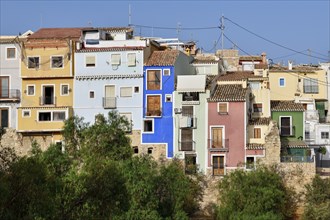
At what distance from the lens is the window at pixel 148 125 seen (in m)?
66.1

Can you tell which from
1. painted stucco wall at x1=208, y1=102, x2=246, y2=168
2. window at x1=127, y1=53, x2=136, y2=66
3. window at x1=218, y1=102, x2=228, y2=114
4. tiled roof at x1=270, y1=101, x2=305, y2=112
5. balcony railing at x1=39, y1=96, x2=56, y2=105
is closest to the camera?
painted stucco wall at x1=208, y1=102, x2=246, y2=168

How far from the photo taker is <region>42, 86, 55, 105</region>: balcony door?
68.2 m

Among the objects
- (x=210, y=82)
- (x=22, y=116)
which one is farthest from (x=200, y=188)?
(x=22, y=116)

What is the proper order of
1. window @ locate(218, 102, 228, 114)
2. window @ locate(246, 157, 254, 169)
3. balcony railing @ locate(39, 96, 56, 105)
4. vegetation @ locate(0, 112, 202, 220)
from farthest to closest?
balcony railing @ locate(39, 96, 56, 105) → window @ locate(218, 102, 228, 114) → window @ locate(246, 157, 254, 169) → vegetation @ locate(0, 112, 202, 220)

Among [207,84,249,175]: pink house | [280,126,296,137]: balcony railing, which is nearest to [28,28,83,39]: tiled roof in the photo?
[207,84,249,175]: pink house

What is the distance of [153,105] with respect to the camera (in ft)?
218

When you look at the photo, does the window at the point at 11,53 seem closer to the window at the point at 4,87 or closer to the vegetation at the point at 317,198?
the window at the point at 4,87

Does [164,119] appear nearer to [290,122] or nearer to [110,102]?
[110,102]

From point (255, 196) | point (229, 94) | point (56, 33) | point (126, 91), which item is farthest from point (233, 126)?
point (56, 33)

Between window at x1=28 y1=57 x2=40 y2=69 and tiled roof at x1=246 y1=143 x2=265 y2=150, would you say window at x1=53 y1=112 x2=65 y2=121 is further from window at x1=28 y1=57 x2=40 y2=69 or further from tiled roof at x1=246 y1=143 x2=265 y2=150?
tiled roof at x1=246 y1=143 x2=265 y2=150

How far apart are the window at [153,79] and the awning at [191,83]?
1.47 metres

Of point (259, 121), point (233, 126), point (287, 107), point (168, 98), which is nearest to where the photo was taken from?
point (233, 126)

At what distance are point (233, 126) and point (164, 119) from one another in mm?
4831

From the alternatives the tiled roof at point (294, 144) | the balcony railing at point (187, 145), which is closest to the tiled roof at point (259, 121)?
the tiled roof at point (294, 144)
